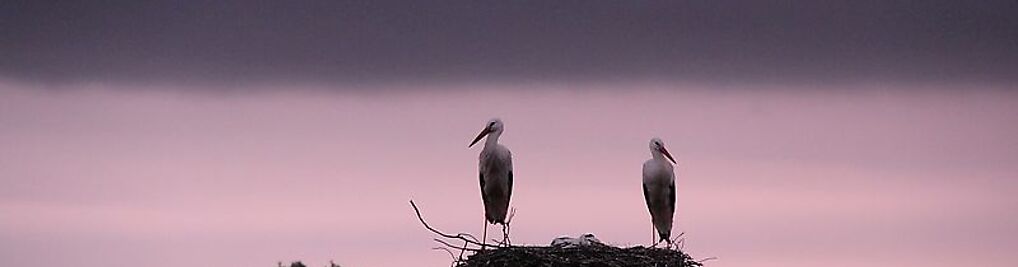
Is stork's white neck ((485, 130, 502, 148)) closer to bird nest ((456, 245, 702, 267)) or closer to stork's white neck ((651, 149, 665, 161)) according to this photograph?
stork's white neck ((651, 149, 665, 161))

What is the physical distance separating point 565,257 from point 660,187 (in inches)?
168

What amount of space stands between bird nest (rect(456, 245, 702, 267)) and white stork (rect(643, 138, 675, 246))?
3.54 m

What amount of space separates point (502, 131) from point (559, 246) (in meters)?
3.22

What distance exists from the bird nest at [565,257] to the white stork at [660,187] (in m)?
3.54

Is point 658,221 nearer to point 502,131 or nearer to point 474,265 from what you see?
point 502,131

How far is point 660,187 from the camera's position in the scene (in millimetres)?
31453

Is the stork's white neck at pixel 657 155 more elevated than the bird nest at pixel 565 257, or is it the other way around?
the stork's white neck at pixel 657 155

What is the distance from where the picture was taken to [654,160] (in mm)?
31422

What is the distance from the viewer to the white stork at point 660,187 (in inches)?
1234

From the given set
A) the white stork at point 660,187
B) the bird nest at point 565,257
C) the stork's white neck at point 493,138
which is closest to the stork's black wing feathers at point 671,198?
the white stork at point 660,187

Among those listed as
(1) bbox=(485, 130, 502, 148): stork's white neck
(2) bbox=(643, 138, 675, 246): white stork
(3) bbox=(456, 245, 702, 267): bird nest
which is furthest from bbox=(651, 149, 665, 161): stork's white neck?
(3) bbox=(456, 245, 702, 267): bird nest

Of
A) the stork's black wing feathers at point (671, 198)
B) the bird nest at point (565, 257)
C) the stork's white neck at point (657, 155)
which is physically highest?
the stork's white neck at point (657, 155)

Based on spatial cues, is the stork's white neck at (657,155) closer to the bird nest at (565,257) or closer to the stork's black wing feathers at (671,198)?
the stork's black wing feathers at (671,198)

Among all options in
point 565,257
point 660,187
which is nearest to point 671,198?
point 660,187
